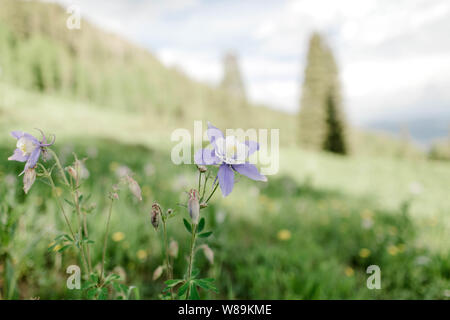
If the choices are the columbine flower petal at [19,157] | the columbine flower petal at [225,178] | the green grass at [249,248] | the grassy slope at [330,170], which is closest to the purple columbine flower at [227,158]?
the columbine flower petal at [225,178]

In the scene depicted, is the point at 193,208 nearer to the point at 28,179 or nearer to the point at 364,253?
the point at 28,179

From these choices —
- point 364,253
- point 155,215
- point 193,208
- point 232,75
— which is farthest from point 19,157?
point 232,75

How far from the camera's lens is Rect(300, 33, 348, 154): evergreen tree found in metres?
21.5

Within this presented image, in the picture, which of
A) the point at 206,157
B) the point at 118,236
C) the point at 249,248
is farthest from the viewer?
the point at 249,248

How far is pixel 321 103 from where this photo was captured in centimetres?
2167

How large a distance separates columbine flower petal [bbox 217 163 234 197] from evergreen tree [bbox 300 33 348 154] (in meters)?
22.3

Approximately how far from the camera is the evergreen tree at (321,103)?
848 inches

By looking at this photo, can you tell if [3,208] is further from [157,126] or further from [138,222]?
[157,126]

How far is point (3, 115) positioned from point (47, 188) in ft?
14.0

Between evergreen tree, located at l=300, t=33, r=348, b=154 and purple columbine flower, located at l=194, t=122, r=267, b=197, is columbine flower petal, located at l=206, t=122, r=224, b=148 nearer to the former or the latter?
purple columbine flower, located at l=194, t=122, r=267, b=197

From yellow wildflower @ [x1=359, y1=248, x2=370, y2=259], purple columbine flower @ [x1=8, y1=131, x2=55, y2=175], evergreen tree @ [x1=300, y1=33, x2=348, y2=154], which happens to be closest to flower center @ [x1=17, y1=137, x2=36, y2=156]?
purple columbine flower @ [x1=8, y1=131, x2=55, y2=175]

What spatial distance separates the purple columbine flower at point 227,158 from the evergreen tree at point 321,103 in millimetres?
22226

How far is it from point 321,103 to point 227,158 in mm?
22481
